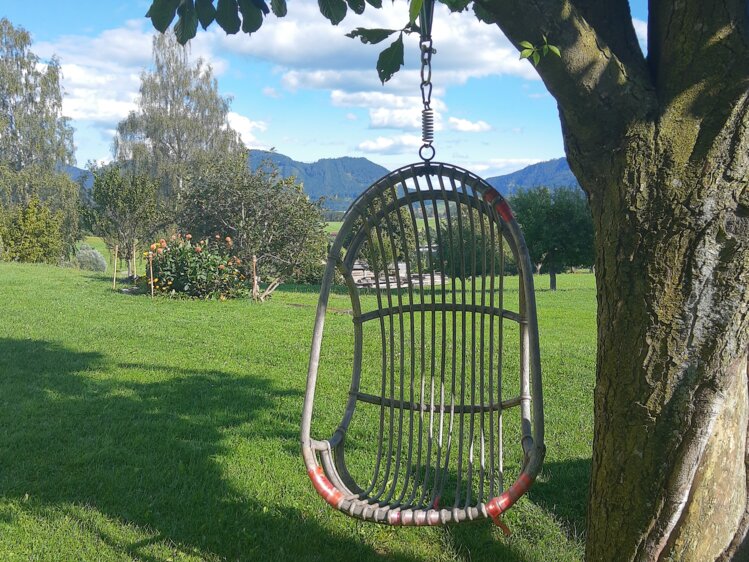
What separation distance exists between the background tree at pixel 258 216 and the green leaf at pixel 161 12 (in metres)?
10.5

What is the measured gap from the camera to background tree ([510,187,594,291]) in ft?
78.6

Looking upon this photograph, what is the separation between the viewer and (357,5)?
8.52 feet

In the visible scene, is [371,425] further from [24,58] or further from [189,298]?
[24,58]

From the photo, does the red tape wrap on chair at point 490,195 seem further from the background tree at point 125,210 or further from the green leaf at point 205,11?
the background tree at point 125,210

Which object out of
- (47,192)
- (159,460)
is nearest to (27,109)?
(47,192)

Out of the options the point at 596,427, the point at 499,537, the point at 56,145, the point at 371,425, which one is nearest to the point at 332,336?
the point at 371,425

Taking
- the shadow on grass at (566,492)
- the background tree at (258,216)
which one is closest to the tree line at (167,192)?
the background tree at (258,216)

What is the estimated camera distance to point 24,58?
2608 centimetres

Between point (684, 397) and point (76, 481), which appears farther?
point (76, 481)

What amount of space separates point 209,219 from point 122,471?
33.1 ft

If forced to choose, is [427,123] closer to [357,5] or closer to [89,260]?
[357,5]

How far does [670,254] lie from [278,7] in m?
1.76

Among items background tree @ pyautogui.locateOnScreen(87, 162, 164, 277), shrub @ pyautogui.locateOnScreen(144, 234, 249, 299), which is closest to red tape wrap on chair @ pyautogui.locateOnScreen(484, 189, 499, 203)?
shrub @ pyautogui.locateOnScreen(144, 234, 249, 299)

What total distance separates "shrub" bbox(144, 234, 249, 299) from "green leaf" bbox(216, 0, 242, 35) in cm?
893
